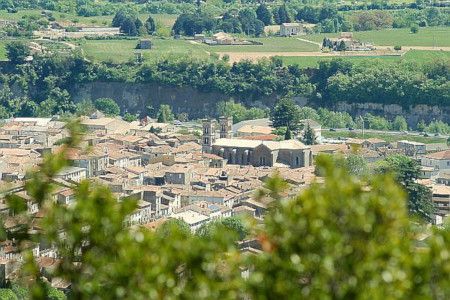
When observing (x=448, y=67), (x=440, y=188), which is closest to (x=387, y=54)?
(x=448, y=67)

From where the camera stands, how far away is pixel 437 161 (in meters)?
45.6

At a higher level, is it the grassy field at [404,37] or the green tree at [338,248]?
the green tree at [338,248]

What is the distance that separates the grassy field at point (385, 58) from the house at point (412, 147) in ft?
51.6

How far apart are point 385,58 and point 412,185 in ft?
94.6

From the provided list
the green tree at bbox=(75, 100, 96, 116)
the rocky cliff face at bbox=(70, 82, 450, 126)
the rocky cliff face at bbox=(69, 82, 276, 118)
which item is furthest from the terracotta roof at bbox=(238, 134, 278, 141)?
the rocky cliff face at bbox=(69, 82, 276, 118)

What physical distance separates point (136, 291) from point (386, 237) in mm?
1121

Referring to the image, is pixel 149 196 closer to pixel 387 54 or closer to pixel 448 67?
pixel 448 67

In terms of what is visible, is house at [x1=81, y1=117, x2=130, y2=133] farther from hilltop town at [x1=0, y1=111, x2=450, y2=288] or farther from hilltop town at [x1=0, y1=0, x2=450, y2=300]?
hilltop town at [x1=0, y1=0, x2=450, y2=300]

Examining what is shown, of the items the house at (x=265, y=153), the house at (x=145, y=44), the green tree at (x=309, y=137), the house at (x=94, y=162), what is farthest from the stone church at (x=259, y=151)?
the house at (x=145, y=44)

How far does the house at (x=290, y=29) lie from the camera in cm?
7731

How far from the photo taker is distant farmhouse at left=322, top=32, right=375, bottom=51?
70500 mm

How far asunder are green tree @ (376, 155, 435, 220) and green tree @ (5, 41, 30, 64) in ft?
94.8

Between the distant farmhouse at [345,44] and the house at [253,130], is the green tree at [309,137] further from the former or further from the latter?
the distant farmhouse at [345,44]

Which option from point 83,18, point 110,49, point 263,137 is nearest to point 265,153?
point 263,137
